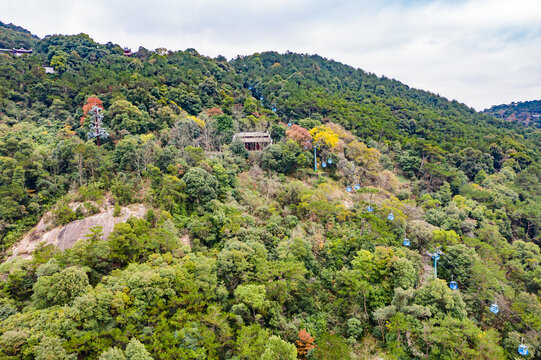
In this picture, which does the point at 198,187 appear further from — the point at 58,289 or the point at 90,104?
the point at 90,104

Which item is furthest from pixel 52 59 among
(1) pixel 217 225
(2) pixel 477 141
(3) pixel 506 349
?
(2) pixel 477 141

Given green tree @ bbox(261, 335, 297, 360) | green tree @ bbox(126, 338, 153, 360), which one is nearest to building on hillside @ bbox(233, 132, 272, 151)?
green tree @ bbox(261, 335, 297, 360)

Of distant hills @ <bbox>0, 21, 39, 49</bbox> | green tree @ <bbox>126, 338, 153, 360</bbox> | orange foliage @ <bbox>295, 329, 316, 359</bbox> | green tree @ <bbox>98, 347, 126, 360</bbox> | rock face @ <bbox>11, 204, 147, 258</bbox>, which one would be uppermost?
distant hills @ <bbox>0, 21, 39, 49</bbox>

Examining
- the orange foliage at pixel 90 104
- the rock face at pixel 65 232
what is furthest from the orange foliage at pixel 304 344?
the orange foliage at pixel 90 104

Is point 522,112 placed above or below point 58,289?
above

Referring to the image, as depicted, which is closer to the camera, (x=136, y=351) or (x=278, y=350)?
(x=136, y=351)

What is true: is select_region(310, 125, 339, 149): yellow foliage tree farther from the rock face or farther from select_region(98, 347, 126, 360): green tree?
select_region(98, 347, 126, 360): green tree

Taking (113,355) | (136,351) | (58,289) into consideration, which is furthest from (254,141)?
(113,355)
